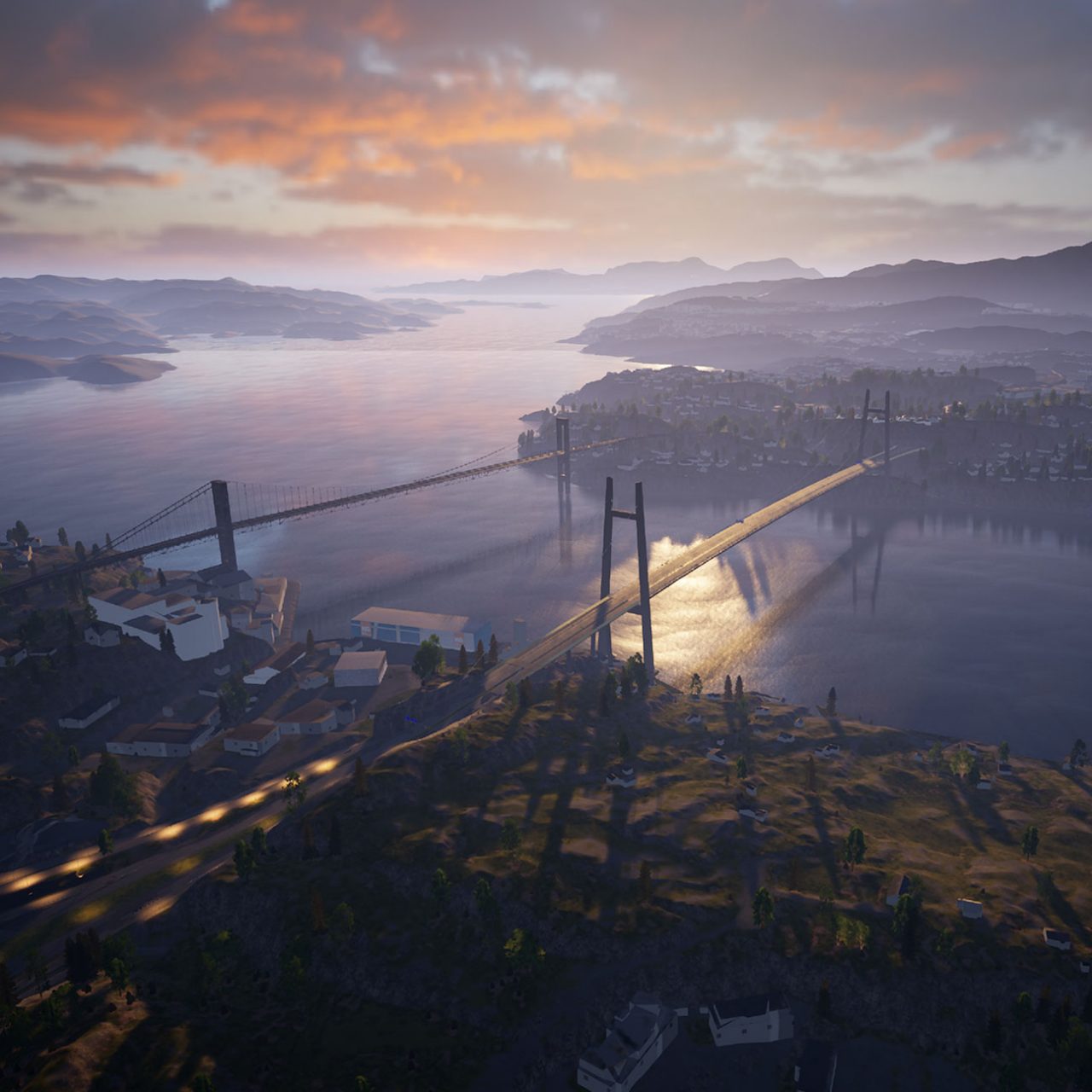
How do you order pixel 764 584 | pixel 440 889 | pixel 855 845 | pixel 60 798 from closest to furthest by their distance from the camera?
pixel 440 889, pixel 855 845, pixel 60 798, pixel 764 584

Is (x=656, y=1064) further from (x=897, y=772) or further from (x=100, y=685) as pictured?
(x=100, y=685)

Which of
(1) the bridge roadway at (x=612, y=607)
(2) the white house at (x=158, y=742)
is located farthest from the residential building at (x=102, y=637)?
(1) the bridge roadway at (x=612, y=607)

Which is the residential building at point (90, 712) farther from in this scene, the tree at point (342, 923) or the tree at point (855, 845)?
the tree at point (855, 845)

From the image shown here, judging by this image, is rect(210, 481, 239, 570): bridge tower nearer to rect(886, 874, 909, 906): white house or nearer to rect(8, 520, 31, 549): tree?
rect(8, 520, 31, 549): tree

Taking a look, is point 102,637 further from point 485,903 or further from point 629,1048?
point 629,1048

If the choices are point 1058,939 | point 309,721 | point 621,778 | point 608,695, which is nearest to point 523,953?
point 621,778

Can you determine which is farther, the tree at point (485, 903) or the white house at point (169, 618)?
the white house at point (169, 618)
